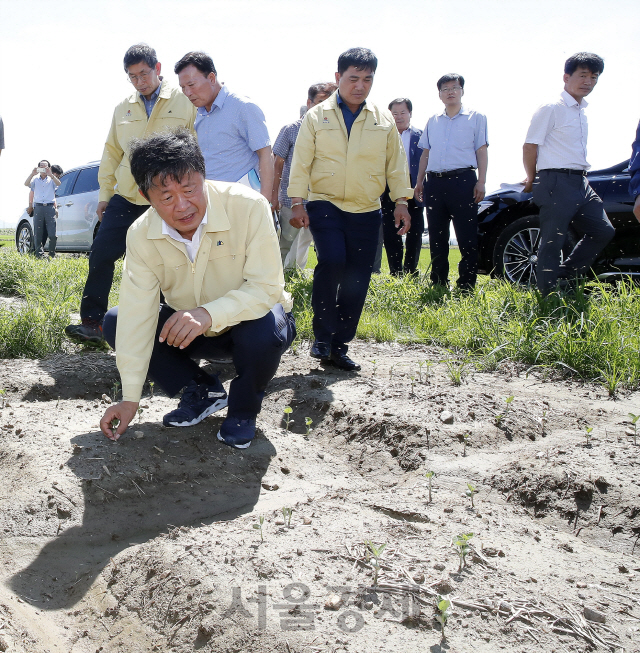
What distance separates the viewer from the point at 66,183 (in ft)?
38.0

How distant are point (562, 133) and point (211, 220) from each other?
3.17 metres

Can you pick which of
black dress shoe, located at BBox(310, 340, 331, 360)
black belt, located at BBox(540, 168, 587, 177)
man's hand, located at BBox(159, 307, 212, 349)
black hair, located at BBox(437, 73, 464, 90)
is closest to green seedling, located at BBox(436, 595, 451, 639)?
man's hand, located at BBox(159, 307, 212, 349)

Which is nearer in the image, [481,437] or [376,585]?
[376,585]

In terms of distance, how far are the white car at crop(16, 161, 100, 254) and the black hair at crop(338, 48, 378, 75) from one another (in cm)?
752

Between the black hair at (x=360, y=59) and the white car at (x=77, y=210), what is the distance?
296 inches

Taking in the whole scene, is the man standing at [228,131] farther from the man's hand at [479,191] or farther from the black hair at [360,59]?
the man's hand at [479,191]

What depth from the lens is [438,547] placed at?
1.95 m

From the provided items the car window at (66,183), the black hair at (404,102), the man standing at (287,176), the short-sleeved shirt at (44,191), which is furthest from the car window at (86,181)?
Answer: the black hair at (404,102)

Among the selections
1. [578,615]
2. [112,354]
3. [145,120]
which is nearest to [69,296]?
[112,354]

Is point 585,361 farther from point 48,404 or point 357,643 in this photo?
point 48,404

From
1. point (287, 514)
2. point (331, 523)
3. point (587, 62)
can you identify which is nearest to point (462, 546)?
point (331, 523)

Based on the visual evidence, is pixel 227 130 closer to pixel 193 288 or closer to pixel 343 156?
pixel 343 156

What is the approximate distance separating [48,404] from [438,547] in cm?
214

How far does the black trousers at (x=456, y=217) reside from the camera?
5.62 metres
